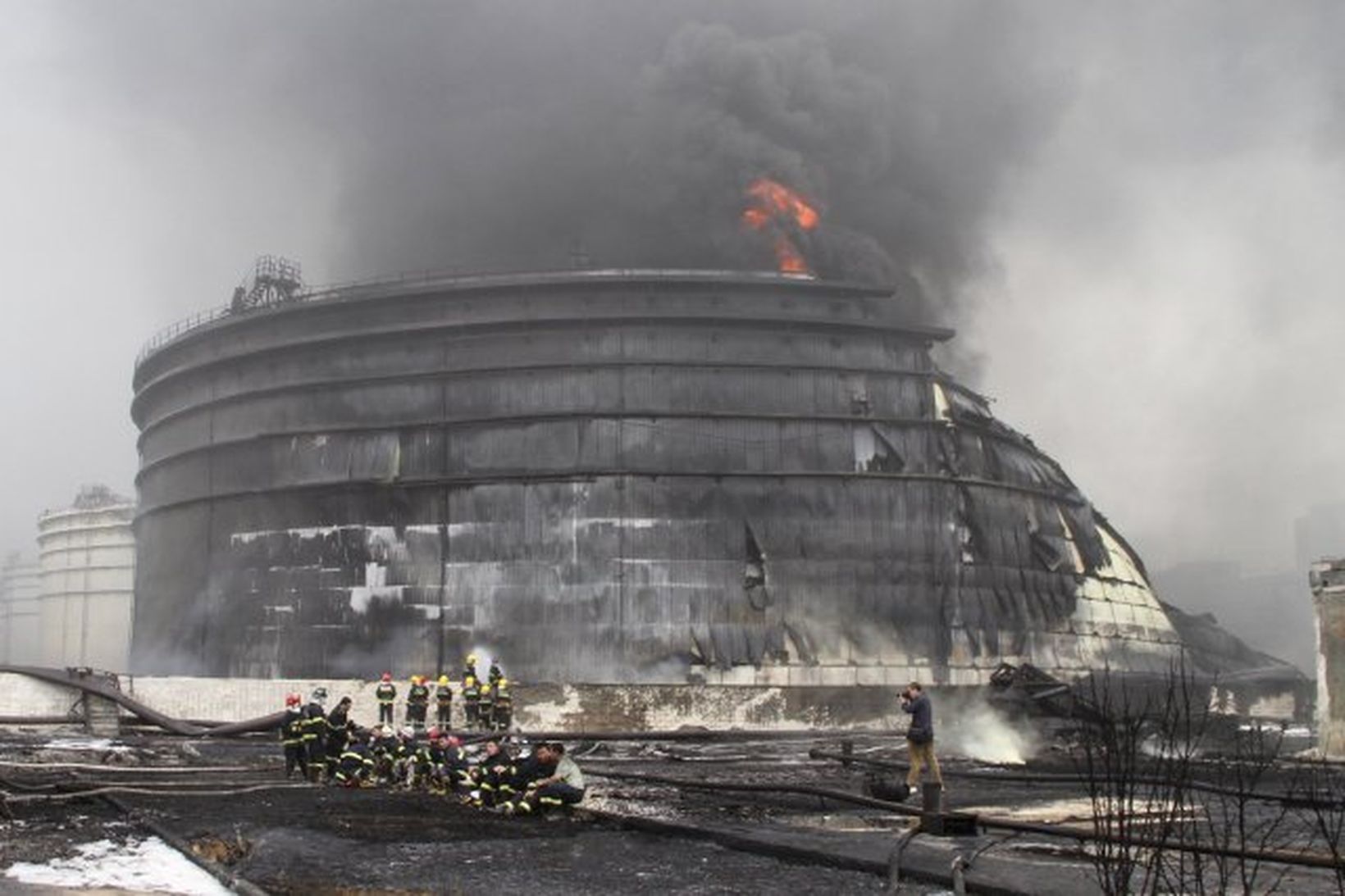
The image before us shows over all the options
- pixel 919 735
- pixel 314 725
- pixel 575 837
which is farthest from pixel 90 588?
pixel 575 837

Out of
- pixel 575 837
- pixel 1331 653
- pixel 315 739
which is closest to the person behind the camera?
pixel 575 837

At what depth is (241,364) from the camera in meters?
39.4

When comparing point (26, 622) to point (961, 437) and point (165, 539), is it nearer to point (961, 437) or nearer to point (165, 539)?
point (165, 539)

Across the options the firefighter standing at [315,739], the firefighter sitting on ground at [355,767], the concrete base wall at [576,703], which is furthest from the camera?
the concrete base wall at [576,703]

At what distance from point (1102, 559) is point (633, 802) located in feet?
99.6

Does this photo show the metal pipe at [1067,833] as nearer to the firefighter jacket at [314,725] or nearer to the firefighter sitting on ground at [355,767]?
the firefighter sitting on ground at [355,767]

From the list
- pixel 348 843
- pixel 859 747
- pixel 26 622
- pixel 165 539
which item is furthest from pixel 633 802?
pixel 26 622

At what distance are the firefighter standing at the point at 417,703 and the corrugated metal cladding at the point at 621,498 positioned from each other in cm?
858

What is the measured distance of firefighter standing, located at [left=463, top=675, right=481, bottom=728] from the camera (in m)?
25.4

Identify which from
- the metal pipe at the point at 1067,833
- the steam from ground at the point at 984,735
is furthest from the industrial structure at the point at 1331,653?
the metal pipe at the point at 1067,833

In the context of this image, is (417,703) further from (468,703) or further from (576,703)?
(576,703)

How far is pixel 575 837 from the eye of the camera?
461 inches

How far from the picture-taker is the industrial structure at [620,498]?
111ft

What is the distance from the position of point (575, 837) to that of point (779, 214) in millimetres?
31538
